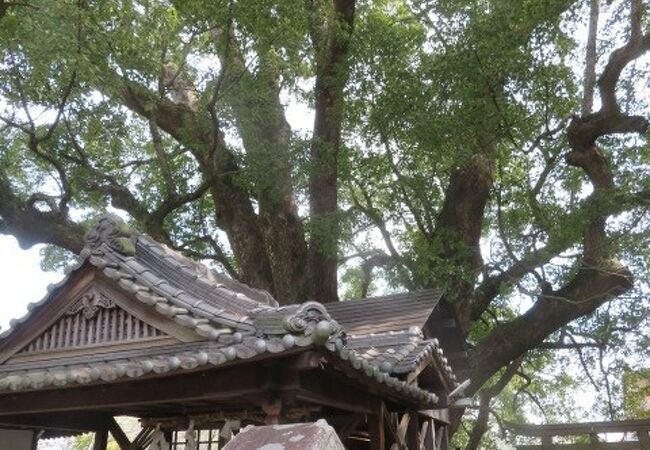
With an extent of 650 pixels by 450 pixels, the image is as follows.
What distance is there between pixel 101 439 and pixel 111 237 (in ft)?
8.75

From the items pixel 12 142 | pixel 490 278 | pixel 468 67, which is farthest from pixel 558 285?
pixel 12 142

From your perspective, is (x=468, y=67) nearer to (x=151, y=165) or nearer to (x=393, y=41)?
(x=393, y=41)

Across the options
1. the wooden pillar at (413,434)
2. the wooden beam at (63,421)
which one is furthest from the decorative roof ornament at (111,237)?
the wooden pillar at (413,434)

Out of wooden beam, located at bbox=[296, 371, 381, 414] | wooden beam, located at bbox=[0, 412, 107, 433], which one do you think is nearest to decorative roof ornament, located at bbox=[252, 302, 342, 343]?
wooden beam, located at bbox=[296, 371, 381, 414]

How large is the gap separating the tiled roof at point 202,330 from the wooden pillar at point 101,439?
1468 millimetres

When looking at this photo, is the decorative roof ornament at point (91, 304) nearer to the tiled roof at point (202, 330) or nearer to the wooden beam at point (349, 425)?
the tiled roof at point (202, 330)

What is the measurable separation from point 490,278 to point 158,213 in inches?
277

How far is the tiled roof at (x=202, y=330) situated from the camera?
5551 millimetres

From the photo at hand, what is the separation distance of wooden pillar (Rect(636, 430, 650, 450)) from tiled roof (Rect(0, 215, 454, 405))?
18.5ft

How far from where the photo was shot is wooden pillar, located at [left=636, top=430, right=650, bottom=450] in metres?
12.0

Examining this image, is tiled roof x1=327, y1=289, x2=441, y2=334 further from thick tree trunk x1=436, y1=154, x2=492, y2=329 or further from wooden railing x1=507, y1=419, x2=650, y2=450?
wooden railing x1=507, y1=419, x2=650, y2=450

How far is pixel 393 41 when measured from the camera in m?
12.2

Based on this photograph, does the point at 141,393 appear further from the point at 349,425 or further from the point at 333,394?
the point at 349,425

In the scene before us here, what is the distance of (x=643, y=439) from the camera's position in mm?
12117
